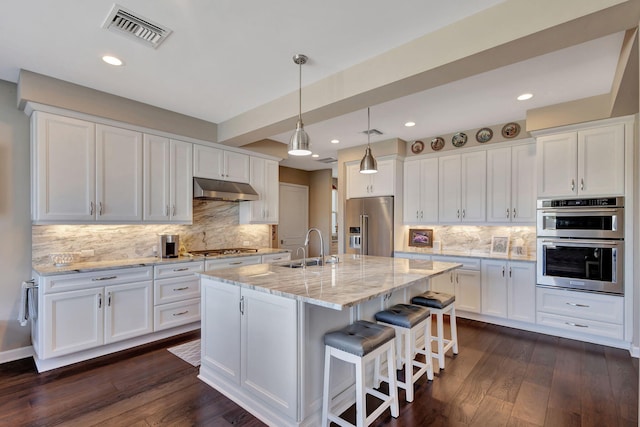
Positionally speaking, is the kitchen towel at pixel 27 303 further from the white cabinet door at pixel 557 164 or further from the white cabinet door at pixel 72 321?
the white cabinet door at pixel 557 164

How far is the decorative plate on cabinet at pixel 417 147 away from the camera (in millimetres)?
5099

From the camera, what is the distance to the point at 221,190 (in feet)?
14.0

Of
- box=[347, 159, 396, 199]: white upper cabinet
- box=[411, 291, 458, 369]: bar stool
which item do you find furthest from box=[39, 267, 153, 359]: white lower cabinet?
box=[347, 159, 396, 199]: white upper cabinet

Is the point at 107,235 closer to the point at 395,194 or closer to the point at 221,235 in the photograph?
the point at 221,235

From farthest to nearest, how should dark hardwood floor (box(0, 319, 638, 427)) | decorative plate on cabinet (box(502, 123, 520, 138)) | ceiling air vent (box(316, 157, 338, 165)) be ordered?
ceiling air vent (box(316, 157, 338, 165)) → decorative plate on cabinet (box(502, 123, 520, 138)) → dark hardwood floor (box(0, 319, 638, 427))

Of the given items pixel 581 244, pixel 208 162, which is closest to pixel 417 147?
pixel 581 244

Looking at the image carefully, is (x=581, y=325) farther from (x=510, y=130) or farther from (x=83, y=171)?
(x=83, y=171)

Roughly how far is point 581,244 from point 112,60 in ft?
16.8

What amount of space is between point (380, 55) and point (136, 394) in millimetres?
3366

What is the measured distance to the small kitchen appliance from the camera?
381cm

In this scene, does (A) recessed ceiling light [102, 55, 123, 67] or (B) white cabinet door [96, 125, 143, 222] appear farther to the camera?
(B) white cabinet door [96, 125, 143, 222]

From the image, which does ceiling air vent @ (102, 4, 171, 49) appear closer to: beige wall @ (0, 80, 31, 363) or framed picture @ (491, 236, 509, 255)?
beige wall @ (0, 80, 31, 363)

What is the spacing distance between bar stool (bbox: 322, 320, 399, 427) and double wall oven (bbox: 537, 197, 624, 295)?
2780 millimetres

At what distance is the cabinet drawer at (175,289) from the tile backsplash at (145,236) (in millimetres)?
645
